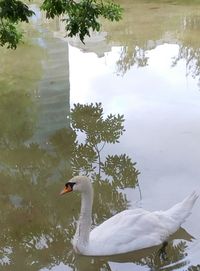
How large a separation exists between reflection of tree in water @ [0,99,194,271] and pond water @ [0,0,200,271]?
12 millimetres

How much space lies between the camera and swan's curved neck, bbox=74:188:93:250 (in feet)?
14.1

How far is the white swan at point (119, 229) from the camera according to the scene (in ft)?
14.1

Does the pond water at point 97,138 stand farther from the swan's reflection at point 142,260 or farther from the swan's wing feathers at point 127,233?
the swan's wing feathers at point 127,233

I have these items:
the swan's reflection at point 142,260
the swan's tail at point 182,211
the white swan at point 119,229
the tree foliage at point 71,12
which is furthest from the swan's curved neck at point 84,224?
the tree foliage at point 71,12

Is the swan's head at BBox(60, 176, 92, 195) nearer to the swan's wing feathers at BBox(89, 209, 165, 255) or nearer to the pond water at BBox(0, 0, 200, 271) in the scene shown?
the swan's wing feathers at BBox(89, 209, 165, 255)

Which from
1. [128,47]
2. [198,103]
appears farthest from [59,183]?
[128,47]

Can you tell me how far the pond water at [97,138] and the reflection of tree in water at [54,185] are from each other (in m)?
0.01

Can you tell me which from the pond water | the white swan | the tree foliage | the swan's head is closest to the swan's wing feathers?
the white swan

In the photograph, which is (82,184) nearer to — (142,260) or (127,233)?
(127,233)

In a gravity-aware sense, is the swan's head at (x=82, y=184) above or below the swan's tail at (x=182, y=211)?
above

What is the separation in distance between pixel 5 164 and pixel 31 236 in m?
1.66

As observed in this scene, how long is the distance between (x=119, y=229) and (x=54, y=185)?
1.49 metres

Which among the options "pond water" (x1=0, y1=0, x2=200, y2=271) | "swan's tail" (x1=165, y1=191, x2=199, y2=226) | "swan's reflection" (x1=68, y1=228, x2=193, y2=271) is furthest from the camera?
"pond water" (x1=0, y1=0, x2=200, y2=271)

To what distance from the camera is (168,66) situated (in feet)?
31.3
